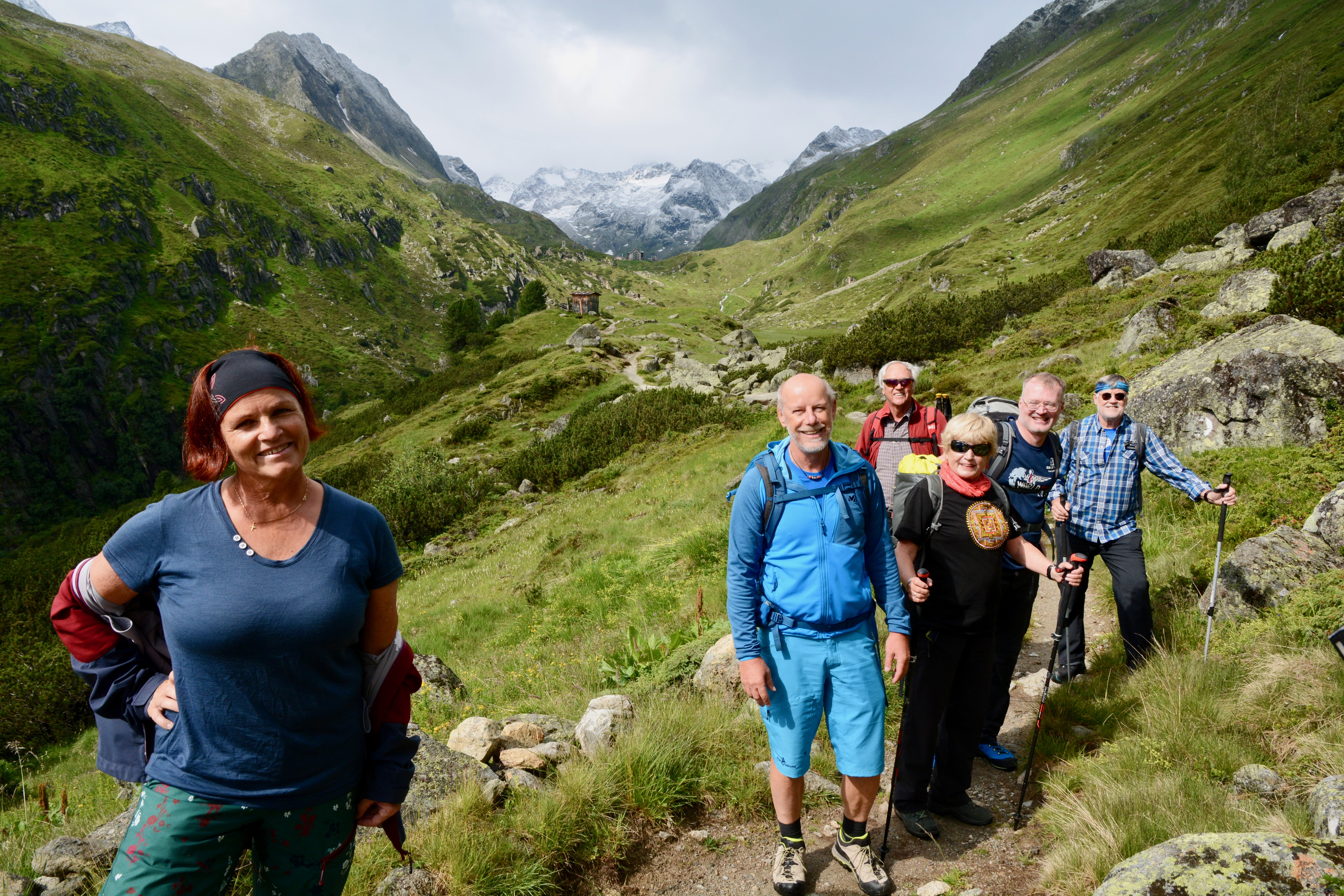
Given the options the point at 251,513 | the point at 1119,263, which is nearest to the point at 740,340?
the point at 1119,263

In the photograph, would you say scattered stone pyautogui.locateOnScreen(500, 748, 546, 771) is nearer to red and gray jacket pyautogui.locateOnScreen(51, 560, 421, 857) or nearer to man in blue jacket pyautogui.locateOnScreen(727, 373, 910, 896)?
man in blue jacket pyautogui.locateOnScreen(727, 373, 910, 896)

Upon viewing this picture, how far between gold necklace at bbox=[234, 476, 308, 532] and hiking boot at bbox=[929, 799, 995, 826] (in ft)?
15.3

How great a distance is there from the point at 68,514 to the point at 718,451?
103 m

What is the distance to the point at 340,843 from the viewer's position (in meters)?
2.43

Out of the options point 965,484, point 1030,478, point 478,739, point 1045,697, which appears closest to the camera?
point 965,484

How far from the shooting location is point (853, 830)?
3.83 metres

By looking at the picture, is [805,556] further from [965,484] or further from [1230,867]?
[1230,867]

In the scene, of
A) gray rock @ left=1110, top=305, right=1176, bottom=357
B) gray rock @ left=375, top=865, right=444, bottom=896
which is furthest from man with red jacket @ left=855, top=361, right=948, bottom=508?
gray rock @ left=1110, top=305, right=1176, bottom=357

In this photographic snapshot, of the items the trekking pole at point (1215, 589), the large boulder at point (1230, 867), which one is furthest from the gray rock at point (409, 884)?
the trekking pole at point (1215, 589)

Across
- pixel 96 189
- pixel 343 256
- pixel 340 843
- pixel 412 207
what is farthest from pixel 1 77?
pixel 340 843

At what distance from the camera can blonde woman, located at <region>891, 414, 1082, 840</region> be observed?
395 cm

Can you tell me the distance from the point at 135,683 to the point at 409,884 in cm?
193

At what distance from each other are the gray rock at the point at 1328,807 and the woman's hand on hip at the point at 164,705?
497cm

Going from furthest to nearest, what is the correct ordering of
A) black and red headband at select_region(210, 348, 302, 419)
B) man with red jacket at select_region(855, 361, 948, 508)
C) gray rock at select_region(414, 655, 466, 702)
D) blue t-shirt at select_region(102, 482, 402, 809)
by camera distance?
1. gray rock at select_region(414, 655, 466, 702)
2. man with red jacket at select_region(855, 361, 948, 508)
3. black and red headband at select_region(210, 348, 302, 419)
4. blue t-shirt at select_region(102, 482, 402, 809)
